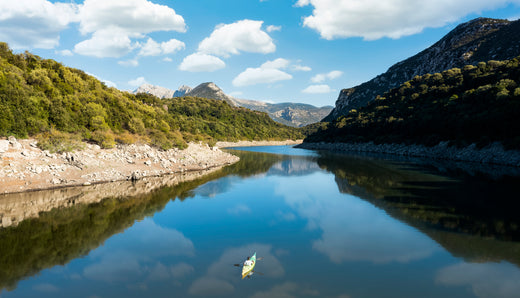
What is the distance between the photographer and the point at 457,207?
21.9 m

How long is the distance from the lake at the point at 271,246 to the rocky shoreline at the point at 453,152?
79.2 feet

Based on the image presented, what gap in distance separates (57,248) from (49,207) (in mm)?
8899

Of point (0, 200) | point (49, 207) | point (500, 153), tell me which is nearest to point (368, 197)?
point (49, 207)

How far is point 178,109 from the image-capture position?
6137 inches

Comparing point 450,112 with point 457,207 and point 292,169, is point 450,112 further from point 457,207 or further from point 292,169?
point 457,207

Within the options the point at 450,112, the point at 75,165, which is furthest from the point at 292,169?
the point at 450,112

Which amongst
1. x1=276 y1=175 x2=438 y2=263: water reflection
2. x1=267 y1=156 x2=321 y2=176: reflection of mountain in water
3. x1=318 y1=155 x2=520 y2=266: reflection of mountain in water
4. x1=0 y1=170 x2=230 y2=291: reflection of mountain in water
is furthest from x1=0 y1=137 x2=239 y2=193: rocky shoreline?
x1=318 y1=155 x2=520 y2=266: reflection of mountain in water

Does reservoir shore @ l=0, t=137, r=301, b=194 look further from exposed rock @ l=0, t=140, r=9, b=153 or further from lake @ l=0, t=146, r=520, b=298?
lake @ l=0, t=146, r=520, b=298

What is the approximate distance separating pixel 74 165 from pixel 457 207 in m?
38.6

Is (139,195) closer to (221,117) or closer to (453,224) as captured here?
(453,224)

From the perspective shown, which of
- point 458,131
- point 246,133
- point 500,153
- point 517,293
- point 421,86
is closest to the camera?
point 517,293

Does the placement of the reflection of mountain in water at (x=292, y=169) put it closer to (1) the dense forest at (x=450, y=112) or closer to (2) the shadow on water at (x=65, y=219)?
(2) the shadow on water at (x=65, y=219)

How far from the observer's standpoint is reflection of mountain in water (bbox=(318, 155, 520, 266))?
14.4 metres

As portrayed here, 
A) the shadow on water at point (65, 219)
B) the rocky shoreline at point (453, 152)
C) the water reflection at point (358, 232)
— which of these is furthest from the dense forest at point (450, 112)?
the shadow on water at point (65, 219)
